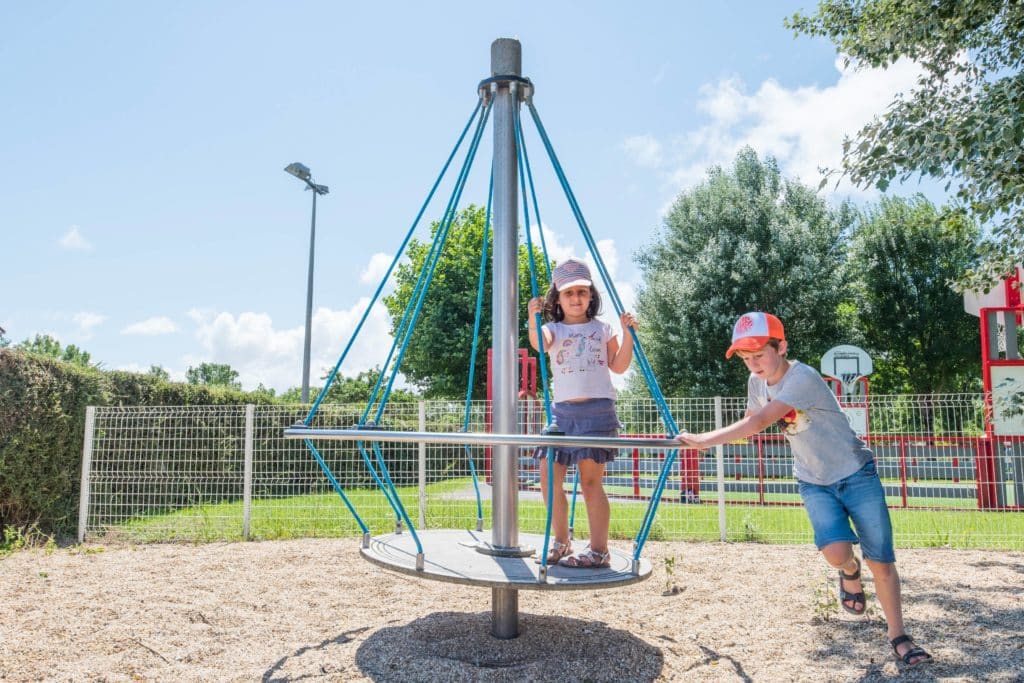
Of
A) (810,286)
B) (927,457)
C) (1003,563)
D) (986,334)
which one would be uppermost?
(810,286)

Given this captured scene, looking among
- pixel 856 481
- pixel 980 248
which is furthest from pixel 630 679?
pixel 980 248


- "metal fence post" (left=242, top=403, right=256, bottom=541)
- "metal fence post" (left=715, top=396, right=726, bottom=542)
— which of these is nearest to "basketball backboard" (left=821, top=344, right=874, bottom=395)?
"metal fence post" (left=715, top=396, right=726, bottom=542)

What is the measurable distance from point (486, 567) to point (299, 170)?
1755cm

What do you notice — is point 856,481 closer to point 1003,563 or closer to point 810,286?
point 1003,563

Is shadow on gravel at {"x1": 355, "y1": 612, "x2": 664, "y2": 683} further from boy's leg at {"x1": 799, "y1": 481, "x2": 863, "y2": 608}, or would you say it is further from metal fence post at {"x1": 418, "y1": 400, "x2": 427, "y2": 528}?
metal fence post at {"x1": 418, "y1": 400, "x2": 427, "y2": 528}

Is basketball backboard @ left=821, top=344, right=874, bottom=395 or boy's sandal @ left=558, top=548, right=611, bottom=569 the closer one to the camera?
boy's sandal @ left=558, top=548, right=611, bottom=569

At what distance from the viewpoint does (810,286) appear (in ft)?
58.3

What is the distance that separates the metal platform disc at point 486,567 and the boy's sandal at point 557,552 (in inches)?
2.2

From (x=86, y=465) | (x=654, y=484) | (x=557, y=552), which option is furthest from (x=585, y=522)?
(x=86, y=465)

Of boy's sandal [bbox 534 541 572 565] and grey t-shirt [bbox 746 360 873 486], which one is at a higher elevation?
grey t-shirt [bbox 746 360 873 486]

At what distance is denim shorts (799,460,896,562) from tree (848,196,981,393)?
18.8 m

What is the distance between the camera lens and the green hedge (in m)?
6.83

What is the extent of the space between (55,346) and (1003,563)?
60.4 m

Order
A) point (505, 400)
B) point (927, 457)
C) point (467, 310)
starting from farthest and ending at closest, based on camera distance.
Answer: point (467, 310) < point (927, 457) < point (505, 400)
